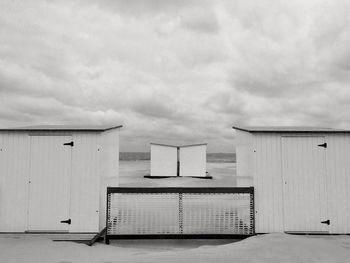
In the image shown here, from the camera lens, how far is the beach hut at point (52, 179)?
6602mm

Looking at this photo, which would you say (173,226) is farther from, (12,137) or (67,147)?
(12,137)

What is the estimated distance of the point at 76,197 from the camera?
6.63 metres

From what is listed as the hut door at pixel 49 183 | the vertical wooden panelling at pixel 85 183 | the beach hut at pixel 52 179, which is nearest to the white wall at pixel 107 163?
the beach hut at pixel 52 179

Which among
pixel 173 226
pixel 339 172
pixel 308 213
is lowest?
pixel 173 226

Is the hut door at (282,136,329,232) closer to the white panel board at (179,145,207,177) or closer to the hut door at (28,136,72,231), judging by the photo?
the hut door at (28,136,72,231)

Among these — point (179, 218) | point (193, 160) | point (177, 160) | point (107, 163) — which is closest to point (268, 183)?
point (179, 218)

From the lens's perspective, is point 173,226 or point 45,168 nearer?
point 45,168

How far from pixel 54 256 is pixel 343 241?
619 cm

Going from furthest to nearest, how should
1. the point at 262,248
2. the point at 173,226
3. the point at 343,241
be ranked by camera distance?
the point at 173,226
the point at 343,241
the point at 262,248

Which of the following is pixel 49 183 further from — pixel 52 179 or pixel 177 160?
pixel 177 160

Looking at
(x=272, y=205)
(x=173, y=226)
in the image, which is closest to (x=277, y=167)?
(x=272, y=205)

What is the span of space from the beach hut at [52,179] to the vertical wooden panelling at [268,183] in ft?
12.7

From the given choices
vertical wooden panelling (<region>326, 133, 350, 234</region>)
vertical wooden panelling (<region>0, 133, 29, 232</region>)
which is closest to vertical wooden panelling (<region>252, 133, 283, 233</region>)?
vertical wooden panelling (<region>326, 133, 350, 234</region>)

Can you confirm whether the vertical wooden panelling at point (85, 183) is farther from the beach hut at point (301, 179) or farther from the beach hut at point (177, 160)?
the beach hut at point (177, 160)
